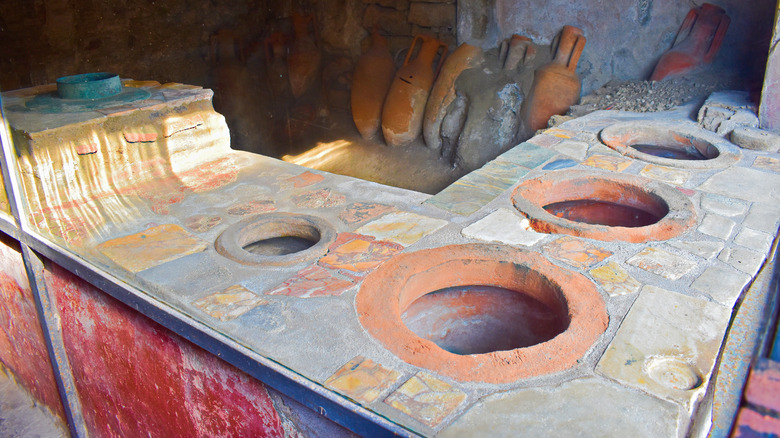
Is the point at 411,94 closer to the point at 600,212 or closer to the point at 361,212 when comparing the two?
the point at 600,212

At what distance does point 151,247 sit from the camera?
2.69 meters

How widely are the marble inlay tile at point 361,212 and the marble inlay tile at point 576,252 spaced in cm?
86

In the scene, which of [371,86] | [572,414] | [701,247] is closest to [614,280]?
[701,247]

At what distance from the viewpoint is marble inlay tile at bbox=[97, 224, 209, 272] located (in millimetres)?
2549

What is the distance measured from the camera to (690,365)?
177 cm

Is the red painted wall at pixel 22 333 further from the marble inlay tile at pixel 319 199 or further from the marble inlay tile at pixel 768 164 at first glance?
the marble inlay tile at pixel 768 164

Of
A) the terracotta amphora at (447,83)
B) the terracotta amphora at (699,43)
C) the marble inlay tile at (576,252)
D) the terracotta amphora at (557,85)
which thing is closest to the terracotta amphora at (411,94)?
the terracotta amphora at (447,83)

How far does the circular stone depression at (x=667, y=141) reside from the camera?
370 centimetres

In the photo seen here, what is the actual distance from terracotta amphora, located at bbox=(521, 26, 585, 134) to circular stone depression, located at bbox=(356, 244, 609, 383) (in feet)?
11.1

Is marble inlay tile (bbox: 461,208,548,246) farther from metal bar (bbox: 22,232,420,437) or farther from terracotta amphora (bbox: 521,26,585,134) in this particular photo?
terracotta amphora (bbox: 521,26,585,134)

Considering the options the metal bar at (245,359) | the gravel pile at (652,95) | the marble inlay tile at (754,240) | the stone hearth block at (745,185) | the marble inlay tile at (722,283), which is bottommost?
the metal bar at (245,359)

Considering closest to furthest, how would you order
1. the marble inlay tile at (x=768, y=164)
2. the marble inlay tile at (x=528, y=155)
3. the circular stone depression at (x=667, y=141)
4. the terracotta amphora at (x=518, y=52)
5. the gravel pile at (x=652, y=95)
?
the marble inlay tile at (x=768, y=164), the marble inlay tile at (x=528, y=155), the circular stone depression at (x=667, y=141), the gravel pile at (x=652, y=95), the terracotta amphora at (x=518, y=52)

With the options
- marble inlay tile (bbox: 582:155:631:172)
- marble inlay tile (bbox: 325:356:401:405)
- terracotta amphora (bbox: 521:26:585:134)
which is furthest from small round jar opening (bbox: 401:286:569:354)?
terracotta amphora (bbox: 521:26:585:134)

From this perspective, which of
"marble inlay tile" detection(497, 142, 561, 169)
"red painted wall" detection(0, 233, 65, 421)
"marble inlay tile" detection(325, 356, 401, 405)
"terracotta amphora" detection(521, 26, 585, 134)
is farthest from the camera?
"terracotta amphora" detection(521, 26, 585, 134)
